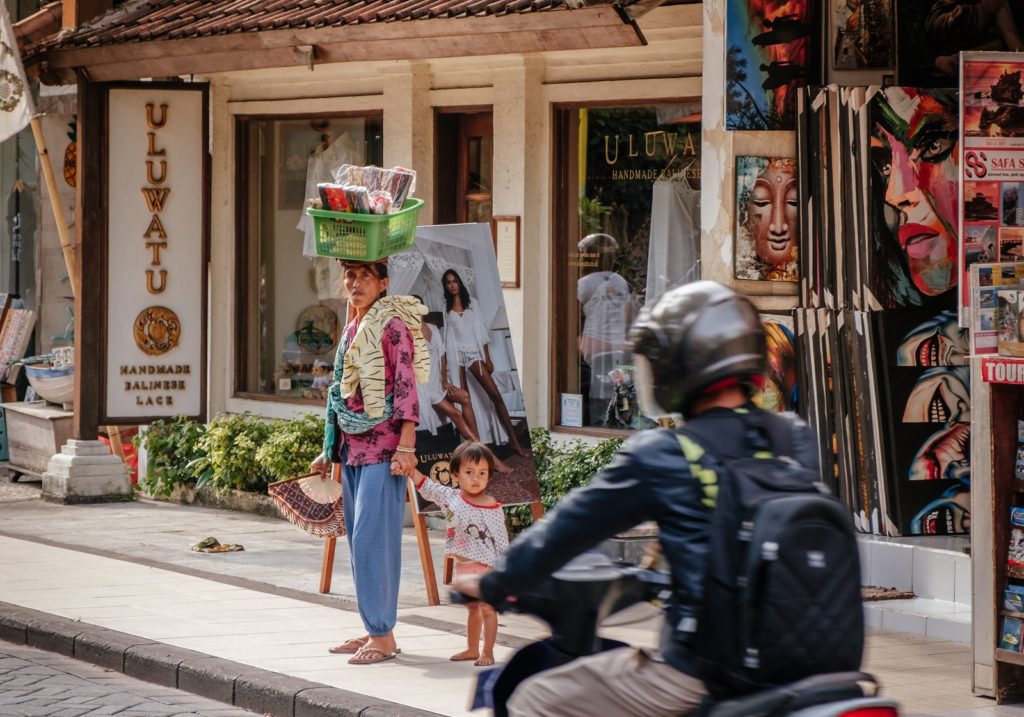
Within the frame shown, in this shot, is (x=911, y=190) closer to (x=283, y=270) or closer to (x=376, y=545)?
(x=376, y=545)

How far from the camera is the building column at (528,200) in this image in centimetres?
1249

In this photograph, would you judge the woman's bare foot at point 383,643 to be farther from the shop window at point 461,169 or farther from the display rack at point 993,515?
the shop window at point 461,169

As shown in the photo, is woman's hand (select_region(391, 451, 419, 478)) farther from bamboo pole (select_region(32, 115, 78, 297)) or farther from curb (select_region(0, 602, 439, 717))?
bamboo pole (select_region(32, 115, 78, 297))

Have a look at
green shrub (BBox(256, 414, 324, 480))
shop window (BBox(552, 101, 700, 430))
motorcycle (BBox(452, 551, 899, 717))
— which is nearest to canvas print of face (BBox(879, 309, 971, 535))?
shop window (BBox(552, 101, 700, 430))

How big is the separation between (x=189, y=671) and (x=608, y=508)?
460 centimetres

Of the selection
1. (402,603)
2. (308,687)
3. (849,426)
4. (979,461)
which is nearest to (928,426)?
(849,426)

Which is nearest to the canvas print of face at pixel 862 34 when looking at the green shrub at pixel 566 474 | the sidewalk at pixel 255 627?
the green shrub at pixel 566 474

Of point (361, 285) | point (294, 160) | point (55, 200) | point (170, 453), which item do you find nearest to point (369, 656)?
point (361, 285)

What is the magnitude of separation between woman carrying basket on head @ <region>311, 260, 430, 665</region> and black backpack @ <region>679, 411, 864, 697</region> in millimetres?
4431

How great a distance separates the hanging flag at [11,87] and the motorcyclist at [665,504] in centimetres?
1147

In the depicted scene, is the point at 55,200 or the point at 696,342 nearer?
the point at 696,342

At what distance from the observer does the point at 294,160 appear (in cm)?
1512

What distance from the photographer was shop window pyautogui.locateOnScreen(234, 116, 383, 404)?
48.9 ft

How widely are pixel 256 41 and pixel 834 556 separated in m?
10.2
